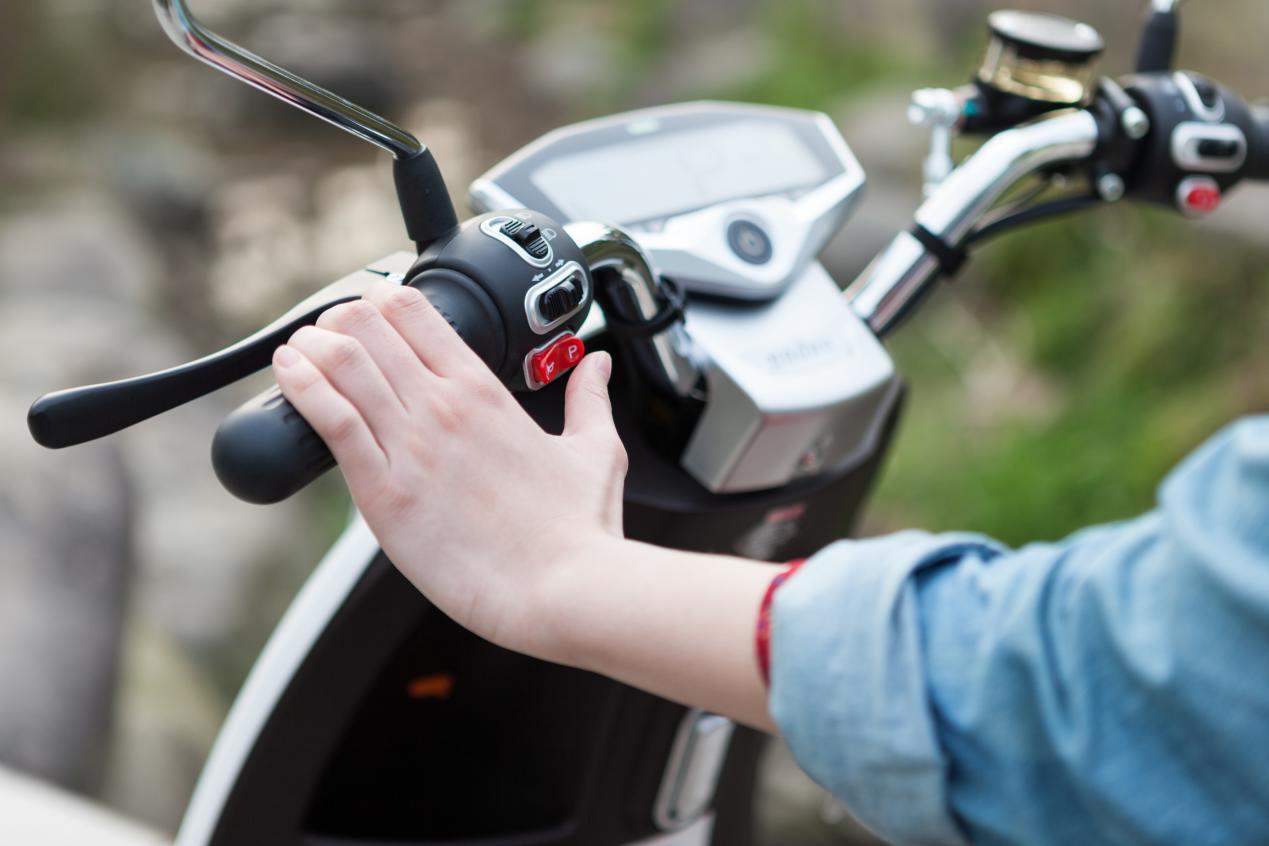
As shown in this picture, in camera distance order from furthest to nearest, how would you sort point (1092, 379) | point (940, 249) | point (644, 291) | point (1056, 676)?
point (1092, 379) < point (940, 249) < point (644, 291) < point (1056, 676)

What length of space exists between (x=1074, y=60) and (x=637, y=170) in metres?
0.30

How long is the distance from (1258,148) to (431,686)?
2.10 ft

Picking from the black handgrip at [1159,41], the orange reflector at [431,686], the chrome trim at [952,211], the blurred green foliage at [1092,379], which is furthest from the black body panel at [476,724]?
the blurred green foliage at [1092,379]

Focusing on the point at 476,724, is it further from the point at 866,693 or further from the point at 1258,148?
the point at 1258,148

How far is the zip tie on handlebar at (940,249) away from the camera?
796mm

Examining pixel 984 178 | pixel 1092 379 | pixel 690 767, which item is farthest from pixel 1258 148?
pixel 1092 379

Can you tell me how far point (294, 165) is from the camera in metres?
4.37

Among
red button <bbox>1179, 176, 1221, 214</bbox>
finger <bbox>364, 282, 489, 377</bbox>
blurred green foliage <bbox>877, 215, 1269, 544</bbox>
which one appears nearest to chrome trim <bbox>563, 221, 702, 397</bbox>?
finger <bbox>364, 282, 489, 377</bbox>

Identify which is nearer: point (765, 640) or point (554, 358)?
point (765, 640)

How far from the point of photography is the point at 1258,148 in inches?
34.7

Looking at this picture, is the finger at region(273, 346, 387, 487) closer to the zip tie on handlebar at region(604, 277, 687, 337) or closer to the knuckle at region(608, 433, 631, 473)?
the knuckle at region(608, 433, 631, 473)

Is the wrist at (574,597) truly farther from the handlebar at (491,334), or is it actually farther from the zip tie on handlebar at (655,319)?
the zip tie on handlebar at (655,319)

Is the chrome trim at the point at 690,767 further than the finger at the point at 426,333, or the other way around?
the chrome trim at the point at 690,767

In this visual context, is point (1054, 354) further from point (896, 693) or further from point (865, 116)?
point (896, 693)
